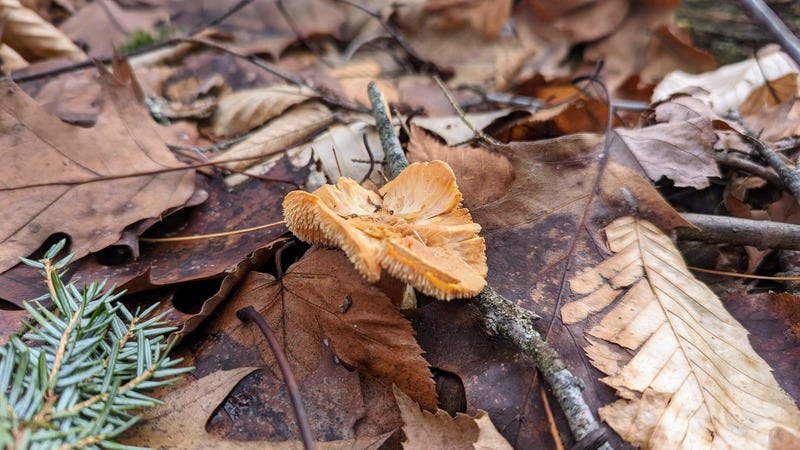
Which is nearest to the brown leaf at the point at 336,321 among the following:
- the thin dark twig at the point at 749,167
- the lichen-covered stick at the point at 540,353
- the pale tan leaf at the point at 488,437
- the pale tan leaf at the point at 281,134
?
the pale tan leaf at the point at 488,437

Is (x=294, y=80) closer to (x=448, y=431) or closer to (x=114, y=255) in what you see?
(x=114, y=255)

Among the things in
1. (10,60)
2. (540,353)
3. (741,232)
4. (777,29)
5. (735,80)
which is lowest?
(735,80)

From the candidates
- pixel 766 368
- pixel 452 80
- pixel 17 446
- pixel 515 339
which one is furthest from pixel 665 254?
pixel 452 80

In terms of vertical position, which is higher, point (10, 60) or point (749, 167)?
point (10, 60)

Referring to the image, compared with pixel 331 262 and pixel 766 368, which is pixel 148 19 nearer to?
pixel 331 262

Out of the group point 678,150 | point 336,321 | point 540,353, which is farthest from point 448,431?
point 678,150

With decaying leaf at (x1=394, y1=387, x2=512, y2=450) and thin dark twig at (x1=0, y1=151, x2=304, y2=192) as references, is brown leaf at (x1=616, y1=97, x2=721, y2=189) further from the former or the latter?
thin dark twig at (x1=0, y1=151, x2=304, y2=192)
